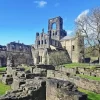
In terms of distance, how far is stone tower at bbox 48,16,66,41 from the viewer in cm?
7809

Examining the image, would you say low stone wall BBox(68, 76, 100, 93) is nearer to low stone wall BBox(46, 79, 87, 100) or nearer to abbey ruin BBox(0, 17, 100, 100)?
abbey ruin BBox(0, 17, 100, 100)

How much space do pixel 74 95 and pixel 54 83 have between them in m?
2.23

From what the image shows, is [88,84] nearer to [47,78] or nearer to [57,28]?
[47,78]

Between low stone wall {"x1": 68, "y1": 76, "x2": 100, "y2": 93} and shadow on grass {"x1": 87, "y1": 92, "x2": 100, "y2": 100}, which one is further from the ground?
low stone wall {"x1": 68, "y1": 76, "x2": 100, "y2": 93}

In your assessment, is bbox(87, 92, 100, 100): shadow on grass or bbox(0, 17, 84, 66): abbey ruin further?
bbox(0, 17, 84, 66): abbey ruin

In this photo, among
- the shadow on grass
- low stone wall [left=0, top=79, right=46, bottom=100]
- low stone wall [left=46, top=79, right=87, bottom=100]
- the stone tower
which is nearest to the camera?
low stone wall [left=46, top=79, right=87, bottom=100]

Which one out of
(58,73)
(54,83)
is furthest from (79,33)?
(54,83)

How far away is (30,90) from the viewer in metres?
9.90

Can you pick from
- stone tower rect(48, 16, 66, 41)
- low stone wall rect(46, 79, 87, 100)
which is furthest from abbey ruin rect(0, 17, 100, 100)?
stone tower rect(48, 16, 66, 41)

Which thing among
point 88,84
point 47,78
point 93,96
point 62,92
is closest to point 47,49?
point 88,84

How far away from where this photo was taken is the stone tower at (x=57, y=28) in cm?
7809

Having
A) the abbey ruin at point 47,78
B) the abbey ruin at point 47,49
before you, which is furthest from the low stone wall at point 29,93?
the abbey ruin at point 47,49

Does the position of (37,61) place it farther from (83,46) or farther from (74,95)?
(74,95)

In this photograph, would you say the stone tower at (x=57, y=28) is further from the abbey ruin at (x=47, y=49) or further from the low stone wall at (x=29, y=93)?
the low stone wall at (x=29, y=93)
